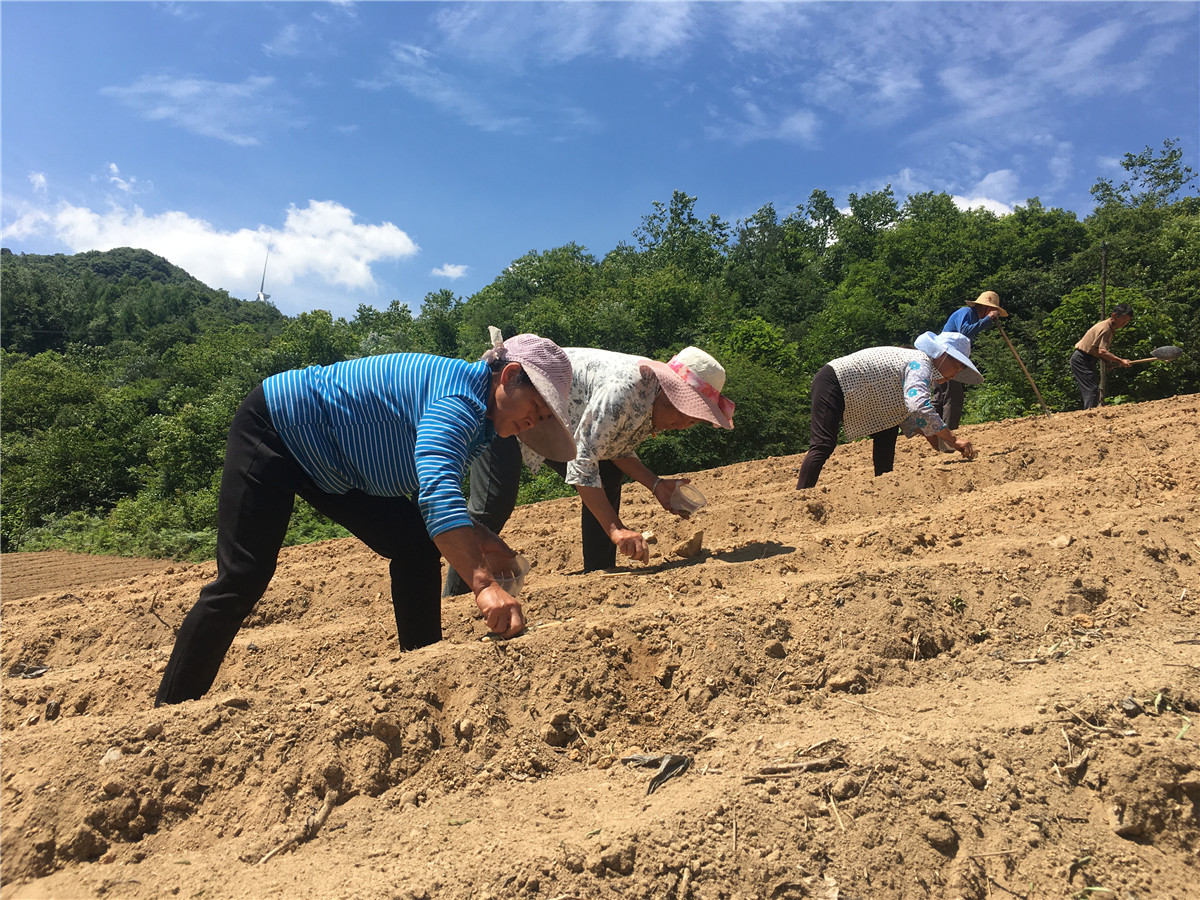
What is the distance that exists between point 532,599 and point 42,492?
21.4 meters

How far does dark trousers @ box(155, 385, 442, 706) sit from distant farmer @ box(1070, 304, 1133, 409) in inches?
389

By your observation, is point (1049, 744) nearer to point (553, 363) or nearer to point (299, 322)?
point (553, 363)

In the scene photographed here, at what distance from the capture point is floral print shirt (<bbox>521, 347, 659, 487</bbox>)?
143 inches

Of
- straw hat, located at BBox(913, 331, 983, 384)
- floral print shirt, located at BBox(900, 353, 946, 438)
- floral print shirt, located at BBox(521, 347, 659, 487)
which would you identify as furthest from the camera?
straw hat, located at BBox(913, 331, 983, 384)

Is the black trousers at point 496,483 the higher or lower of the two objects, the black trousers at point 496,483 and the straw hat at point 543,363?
the lower

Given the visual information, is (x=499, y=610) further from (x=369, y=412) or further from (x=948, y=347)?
(x=948, y=347)

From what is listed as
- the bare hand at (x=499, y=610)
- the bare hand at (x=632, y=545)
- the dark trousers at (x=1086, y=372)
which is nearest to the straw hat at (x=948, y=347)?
the bare hand at (x=632, y=545)

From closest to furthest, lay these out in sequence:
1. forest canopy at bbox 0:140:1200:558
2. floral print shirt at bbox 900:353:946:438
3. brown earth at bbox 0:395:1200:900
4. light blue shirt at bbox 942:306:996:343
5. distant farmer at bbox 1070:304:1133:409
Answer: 1. brown earth at bbox 0:395:1200:900
2. floral print shirt at bbox 900:353:946:438
3. light blue shirt at bbox 942:306:996:343
4. distant farmer at bbox 1070:304:1133:409
5. forest canopy at bbox 0:140:1200:558

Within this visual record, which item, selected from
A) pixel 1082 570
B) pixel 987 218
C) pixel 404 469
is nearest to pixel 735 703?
pixel 404 469

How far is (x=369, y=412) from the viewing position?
2.62m

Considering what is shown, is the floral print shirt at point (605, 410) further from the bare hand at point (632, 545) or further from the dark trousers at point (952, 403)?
the dark trousers at point (952, 403)

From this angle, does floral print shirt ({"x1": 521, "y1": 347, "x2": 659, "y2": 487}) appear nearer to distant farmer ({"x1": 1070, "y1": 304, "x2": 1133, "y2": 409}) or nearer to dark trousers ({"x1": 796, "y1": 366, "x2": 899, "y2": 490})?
dark trousers ({"x1": 796, "y1": 366, "x2": 899, "y2": 490})

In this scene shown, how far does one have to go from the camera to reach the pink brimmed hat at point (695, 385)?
12.2 ft

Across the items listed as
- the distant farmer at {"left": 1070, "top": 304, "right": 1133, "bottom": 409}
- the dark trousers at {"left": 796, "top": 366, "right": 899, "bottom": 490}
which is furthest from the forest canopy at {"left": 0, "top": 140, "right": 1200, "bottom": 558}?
the dark trousers at {"left": 796, "top": 366, "right": 899, "bottom": 490}
